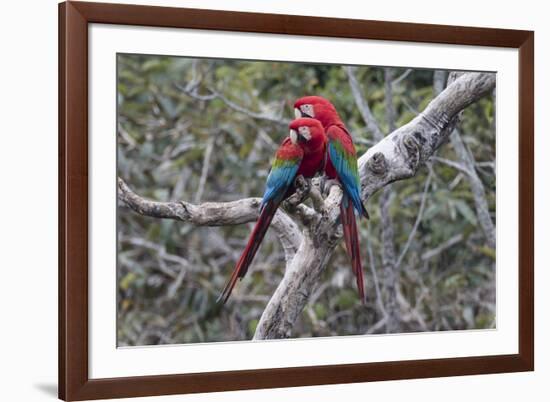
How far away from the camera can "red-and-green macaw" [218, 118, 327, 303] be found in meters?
2.96

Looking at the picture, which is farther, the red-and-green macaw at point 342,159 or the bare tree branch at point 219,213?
the red-and-green macaw at point 342,159

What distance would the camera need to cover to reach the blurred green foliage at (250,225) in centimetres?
302

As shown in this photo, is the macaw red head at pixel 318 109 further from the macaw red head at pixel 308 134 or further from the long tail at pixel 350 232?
the long tail at pixel 350 232

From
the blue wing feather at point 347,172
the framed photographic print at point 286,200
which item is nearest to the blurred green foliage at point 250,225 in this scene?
the framed photographic print at point 286,200

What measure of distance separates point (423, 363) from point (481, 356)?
0.22 meters

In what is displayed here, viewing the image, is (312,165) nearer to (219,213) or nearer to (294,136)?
(294,136)

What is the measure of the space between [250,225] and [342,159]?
13.3 inches

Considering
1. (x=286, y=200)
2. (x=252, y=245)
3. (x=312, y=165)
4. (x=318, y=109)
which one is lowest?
(x=252, y=245)

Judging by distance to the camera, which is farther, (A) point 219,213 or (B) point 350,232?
(B) point 350,232

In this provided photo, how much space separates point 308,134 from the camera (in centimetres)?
299

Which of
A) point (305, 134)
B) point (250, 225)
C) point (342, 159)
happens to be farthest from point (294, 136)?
point (250, 225)

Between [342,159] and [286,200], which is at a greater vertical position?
[342,159]

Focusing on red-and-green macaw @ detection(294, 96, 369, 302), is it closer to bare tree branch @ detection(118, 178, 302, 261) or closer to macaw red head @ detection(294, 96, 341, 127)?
macaw red head @ detection(294, 96, 341, 127)

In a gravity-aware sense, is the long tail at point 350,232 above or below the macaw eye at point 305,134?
below
